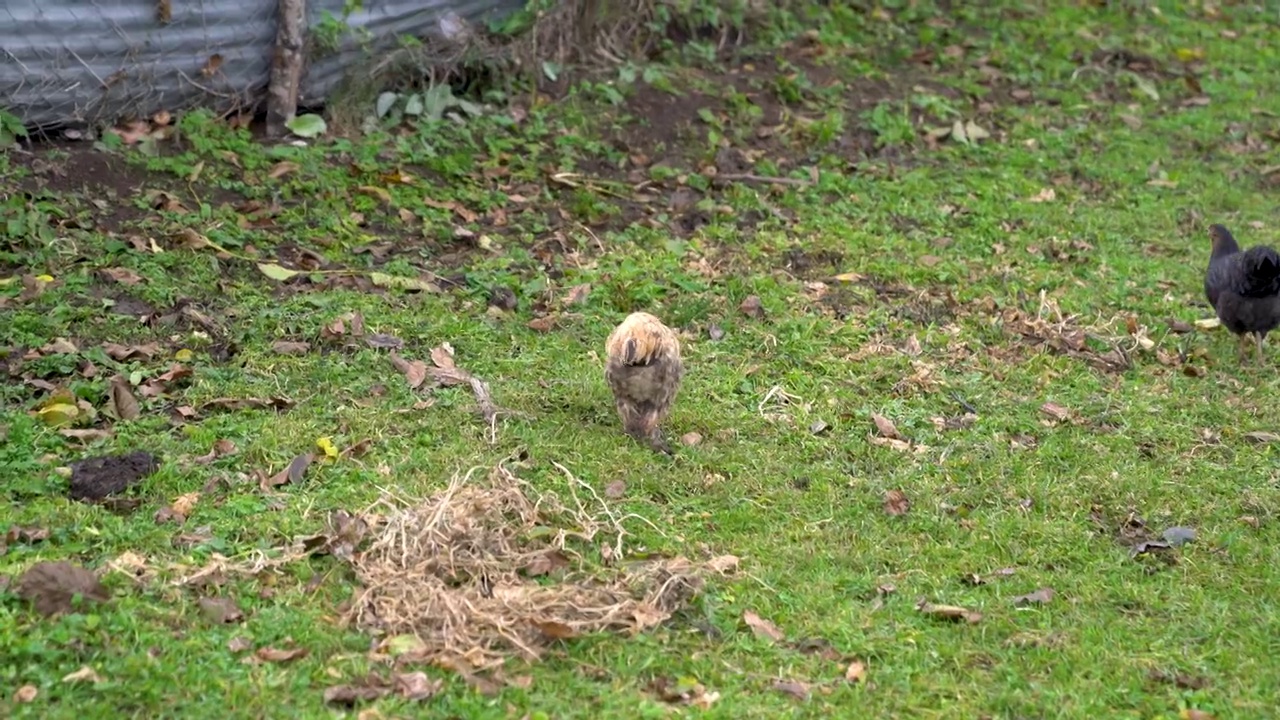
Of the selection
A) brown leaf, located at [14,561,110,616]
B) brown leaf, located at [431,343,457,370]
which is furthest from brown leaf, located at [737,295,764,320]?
brown leaf, located at [14,561,110,616]

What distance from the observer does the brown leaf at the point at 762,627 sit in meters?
5.09

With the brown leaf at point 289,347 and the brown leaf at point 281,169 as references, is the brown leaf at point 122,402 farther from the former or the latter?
the brown leaf at point 281,169

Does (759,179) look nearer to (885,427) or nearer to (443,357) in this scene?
(885,427)

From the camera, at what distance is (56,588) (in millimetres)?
4777

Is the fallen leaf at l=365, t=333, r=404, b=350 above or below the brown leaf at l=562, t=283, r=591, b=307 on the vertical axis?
above

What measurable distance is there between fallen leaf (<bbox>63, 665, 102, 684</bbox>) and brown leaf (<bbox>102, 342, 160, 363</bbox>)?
246cm

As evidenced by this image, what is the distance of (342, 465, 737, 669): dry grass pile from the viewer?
15.8 feet

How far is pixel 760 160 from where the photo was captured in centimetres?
1010

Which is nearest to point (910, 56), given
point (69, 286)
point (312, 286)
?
point (312, 286)

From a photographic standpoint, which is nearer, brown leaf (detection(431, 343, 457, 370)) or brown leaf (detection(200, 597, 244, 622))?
brown leaf (detection(200, 597, 244, 622))

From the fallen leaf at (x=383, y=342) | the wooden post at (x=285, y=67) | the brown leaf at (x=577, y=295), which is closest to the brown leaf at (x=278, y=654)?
the fallen leaf at (x=383, y=342)

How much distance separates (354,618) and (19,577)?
3.80 feet

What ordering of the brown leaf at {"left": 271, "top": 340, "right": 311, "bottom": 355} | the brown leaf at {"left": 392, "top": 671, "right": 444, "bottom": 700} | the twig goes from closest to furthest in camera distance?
the brown leaf at {"left": 392, "top": 671, "right": 444, "bottom": 700}
the brown leaf at {"left": 271, "top": 340, "right": 311, "bottom": 355}
the twig

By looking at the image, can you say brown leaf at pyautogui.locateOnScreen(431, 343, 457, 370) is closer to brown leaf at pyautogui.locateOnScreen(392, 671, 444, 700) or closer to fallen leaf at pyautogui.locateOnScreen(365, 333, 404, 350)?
fallen leaf at pyautogui.locateOnScreen(365, 333, 404, 350)
